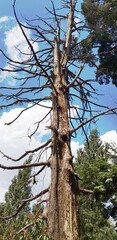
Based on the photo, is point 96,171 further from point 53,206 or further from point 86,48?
point 86,48

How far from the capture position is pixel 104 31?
9.55 m

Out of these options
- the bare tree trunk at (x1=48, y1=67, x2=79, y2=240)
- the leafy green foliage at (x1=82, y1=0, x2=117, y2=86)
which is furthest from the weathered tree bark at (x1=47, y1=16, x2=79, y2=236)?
the leafy green foliage at (x1=82, y1=0, x2=117, y2=86)

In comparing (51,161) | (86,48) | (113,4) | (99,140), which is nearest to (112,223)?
(99,140)

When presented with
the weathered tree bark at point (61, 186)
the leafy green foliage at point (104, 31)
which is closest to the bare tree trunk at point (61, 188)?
the weathered tree bark at point (61, 186)

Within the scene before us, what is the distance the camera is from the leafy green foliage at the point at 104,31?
30.0 feet

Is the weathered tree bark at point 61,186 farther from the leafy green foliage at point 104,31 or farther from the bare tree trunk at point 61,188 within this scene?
the leafy green foliage at point 104,31

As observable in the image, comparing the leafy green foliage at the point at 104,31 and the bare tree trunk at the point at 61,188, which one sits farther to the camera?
the leafy green foliage at the point at 104,31

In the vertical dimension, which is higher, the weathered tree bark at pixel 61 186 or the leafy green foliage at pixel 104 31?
the leafy green foliage at pixel 104 31

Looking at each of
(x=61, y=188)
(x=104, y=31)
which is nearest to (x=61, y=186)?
(x=61, y=188)

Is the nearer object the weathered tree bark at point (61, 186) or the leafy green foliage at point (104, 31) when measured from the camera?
the weathered tree bark at point (61, 186)

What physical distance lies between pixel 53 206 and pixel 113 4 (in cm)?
917

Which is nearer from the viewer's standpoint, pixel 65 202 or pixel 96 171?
pixel 65 202

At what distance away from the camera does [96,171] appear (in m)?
4.50

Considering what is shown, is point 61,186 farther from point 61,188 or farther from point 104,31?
point 104,31
